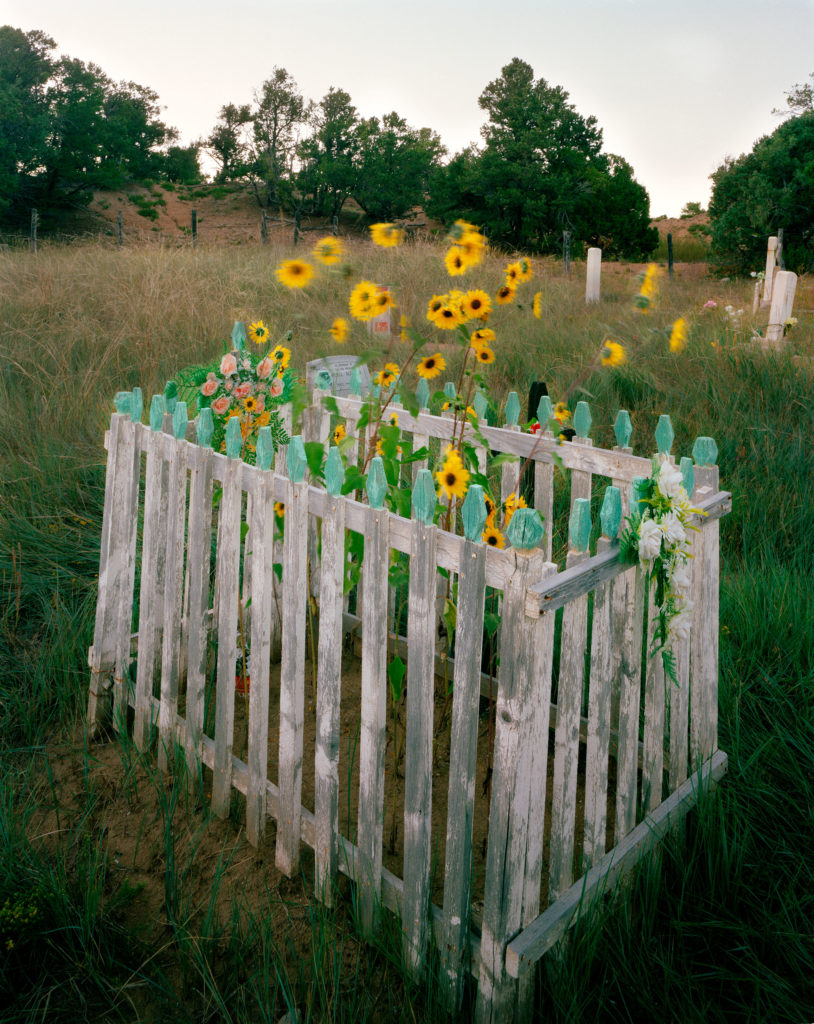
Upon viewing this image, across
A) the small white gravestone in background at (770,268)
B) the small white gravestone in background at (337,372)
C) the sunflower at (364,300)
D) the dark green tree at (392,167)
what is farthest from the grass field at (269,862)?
the dark green tree at (392,167)

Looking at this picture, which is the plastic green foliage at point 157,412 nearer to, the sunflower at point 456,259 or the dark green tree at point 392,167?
the sunflower at point 456,259

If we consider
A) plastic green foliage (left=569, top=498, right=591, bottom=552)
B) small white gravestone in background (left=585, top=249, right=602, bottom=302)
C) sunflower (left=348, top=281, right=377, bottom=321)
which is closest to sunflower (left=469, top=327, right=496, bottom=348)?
sunflower (left=348, top=281, right=377, bottom=321)

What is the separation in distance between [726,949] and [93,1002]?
1.52 meters

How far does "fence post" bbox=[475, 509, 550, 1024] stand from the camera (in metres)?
1.56

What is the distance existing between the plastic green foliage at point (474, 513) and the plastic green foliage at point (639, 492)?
0.42 metres

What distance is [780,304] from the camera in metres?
7.57

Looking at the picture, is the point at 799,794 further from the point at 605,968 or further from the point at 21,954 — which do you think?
the point at 21,954

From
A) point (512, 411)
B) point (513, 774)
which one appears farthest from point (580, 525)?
point (512, 411)

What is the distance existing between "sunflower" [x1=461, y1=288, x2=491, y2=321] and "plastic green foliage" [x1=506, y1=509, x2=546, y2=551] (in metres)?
0.72

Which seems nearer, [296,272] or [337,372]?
[296,272]

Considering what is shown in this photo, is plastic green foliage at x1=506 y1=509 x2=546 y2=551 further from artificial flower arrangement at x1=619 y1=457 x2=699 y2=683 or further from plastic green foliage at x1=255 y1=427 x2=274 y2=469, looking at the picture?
plastic green foliage at x1=255 y1=427 x2=274 y2=469

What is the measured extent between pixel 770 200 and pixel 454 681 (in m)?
24.7

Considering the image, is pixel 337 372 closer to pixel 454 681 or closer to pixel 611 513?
pixel 611 513

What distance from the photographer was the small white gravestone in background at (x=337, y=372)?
11.2ft
